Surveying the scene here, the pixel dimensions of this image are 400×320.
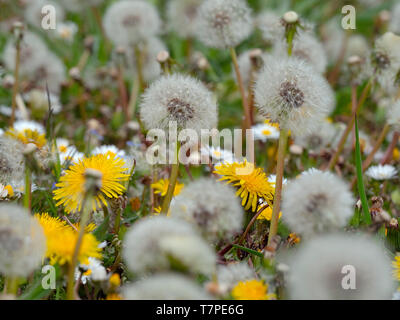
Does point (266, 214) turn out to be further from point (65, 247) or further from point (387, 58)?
point (387, 58)

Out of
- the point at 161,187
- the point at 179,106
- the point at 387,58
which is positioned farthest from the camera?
the point at 387,58

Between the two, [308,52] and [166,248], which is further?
[308,52]

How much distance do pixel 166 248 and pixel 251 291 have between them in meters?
0.32

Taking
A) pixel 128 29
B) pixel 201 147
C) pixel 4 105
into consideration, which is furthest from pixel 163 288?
pixel 4 105

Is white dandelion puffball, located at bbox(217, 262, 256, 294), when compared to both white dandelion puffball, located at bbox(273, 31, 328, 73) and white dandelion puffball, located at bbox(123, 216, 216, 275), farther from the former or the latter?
white dandelion puffball, located at bbox(273, 31, 328, 73)

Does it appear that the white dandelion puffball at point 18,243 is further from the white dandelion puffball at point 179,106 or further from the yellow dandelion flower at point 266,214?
the yellow dandelion flower at point 266,214

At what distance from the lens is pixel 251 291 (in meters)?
1.22

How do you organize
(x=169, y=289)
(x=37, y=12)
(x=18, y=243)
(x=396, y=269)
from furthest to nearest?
(x=37, y=12) → (x=396, y=269) → (x=18, y=243) → (x=169, y=289)

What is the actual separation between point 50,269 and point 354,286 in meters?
0.73

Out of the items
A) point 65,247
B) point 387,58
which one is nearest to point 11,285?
point 65,247

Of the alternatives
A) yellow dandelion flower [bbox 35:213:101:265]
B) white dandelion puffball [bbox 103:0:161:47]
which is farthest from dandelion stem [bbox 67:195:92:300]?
white dandelion puffball [bbox 103:0:161:47]

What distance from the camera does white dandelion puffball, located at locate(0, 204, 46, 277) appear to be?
111 centimetres

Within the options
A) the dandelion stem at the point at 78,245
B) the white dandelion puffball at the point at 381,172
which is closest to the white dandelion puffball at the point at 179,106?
the dandelion stem at the point at 78,245

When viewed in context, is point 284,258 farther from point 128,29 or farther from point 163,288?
point 128,29
